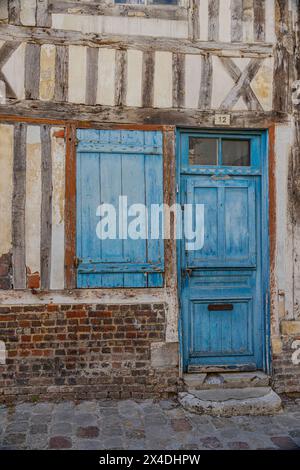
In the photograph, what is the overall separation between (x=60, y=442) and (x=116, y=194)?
235cm

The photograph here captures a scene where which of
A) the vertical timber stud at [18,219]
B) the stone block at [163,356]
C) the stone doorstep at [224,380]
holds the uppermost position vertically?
the vertical timber stud at [18,219]

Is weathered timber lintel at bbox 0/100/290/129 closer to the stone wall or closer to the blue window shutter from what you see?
the blue window shutter

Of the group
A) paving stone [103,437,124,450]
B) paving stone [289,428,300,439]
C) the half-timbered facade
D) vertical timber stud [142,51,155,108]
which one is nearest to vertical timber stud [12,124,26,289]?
the half-timbered facade

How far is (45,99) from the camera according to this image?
4.48 m

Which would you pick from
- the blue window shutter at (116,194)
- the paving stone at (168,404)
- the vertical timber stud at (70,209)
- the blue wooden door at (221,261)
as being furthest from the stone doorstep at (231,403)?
the vertical timber stud at (70,209)

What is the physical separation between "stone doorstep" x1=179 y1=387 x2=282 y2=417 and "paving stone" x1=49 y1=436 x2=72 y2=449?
1.23 metres

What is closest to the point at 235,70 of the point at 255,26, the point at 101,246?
the point at 255,26

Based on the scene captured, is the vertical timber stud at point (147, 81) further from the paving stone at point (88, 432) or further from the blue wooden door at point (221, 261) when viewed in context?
the paving stone at point (88, 432)

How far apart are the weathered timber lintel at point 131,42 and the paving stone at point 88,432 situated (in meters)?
3.67

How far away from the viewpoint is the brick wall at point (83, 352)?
4.38m

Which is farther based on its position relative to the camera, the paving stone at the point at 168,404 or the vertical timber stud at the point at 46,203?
the vertical timber stud at the point at 46,203

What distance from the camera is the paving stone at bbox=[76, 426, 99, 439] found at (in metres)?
3.60

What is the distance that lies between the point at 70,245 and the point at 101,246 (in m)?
0.31

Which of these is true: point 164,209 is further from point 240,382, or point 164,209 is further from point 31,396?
point 31,396
